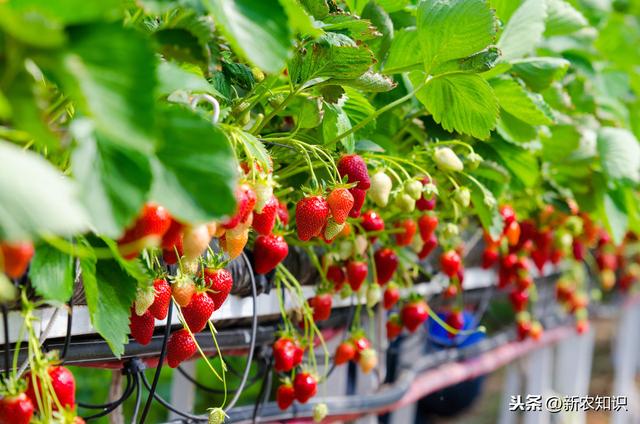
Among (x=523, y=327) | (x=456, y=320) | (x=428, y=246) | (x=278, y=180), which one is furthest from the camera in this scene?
(x=523, y=327)

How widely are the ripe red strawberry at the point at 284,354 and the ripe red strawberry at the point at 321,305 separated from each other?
0.10m

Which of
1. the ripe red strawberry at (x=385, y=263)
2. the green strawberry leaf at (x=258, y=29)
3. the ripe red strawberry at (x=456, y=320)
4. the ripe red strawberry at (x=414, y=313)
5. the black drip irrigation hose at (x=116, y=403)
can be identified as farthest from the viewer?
the ripe red strawberry at (x=456, y=320)

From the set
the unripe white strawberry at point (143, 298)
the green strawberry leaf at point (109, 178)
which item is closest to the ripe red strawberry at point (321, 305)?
the unripe white strawberry at point (143, 298)

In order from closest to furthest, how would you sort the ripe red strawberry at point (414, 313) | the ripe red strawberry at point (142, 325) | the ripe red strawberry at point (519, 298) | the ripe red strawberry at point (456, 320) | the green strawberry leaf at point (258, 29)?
the green strawberry leaf at point (258, 29) → the ripe red strawberry at point (142, 325) → the ripe red strawberry at point (414, 313) → the ripe red strawberry at point (456, 320) → the ripe red strawberry at point (519, 298)

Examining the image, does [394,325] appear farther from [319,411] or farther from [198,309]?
[198,309]

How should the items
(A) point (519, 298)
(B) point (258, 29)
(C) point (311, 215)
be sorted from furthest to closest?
(A) point (519, 298) < (C) point (311, 215) < (B) point (258, 29)

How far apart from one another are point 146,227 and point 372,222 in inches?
20.7

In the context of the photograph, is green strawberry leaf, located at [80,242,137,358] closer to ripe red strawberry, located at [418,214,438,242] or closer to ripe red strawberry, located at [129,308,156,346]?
ripe red strawberry, located at [129,308,156,346]

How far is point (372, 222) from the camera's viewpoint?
103 cm

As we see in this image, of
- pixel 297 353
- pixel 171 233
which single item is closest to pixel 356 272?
pixel 297 353

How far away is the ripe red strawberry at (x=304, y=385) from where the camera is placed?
1.05 meters

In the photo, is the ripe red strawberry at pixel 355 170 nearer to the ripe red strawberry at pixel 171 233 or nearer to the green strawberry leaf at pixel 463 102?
the green strawberry leaf at pixel 463 102

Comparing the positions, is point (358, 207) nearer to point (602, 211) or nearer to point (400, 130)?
point (400, 130)

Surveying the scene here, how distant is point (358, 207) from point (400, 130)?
293 mm
